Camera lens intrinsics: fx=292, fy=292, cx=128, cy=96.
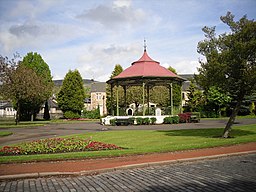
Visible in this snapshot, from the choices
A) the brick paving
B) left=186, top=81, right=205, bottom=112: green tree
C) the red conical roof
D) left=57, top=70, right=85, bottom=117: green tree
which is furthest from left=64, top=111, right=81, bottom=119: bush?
the brick paving

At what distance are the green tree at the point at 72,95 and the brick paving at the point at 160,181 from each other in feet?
157

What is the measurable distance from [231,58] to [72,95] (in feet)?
143

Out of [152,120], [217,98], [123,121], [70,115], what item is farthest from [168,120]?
[70,115]

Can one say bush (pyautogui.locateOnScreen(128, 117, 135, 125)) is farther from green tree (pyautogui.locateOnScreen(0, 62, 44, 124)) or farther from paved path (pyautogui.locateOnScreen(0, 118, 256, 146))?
green tree (pyautogui.locateOnScreen(0, 62, 44, 124))

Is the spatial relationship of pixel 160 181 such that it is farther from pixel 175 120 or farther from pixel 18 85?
pixel 18 85

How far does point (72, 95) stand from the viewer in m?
56.3

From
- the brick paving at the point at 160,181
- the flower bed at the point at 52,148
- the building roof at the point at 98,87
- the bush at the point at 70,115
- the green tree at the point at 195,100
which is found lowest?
the brick paving at the point at 160,181

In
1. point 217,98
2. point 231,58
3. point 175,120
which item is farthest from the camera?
point 217,98

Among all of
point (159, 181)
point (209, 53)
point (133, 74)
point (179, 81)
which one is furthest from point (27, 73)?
point (159, 181)

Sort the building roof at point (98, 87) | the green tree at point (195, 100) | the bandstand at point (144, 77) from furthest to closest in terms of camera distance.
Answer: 1. the building roof at point (98, 87)
2. the green tree at point (195, 100)
3. the bandstand at point (144, 77)

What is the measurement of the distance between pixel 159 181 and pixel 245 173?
8.43ft

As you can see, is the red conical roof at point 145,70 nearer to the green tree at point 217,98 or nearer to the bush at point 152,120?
the bush at point 152,120

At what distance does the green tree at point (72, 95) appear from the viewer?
56.0m

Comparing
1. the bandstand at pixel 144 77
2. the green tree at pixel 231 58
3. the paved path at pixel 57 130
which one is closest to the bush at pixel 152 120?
the bandstand at pixel 144 77
